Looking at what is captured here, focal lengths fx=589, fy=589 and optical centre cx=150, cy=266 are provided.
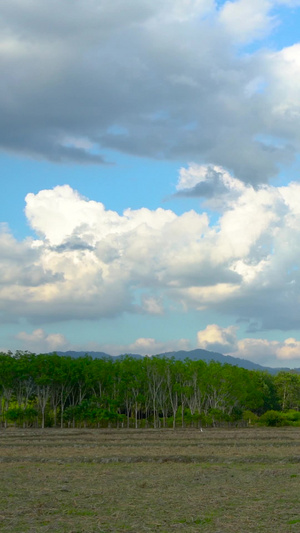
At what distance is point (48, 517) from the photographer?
1998 cm

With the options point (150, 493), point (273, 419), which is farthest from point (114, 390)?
point (150, 493)

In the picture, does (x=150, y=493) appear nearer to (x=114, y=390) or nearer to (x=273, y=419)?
(x=114, y=390)

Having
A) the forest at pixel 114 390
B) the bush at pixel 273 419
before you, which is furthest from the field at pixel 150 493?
the bush at pixel 273 419

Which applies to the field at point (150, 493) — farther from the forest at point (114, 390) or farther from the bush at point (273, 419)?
the bush at point (273, 419)

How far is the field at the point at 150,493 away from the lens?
18855 mm

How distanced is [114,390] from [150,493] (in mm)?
82135

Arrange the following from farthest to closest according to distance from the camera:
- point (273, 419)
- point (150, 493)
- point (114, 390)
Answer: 1. point (273, 419)
2. point (114, 390)
3. point (150, 493)

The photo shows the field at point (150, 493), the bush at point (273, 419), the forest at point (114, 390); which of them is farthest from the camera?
the bush at point (273, 419)

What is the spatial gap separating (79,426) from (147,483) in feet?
266

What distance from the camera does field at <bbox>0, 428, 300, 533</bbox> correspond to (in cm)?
1885

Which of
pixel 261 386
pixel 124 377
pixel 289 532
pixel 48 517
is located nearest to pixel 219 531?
pixel 289 532

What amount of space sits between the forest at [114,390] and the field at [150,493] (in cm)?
5793

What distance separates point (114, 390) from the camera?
106 metres

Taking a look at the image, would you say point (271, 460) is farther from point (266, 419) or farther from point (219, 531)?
point (266, 419)
